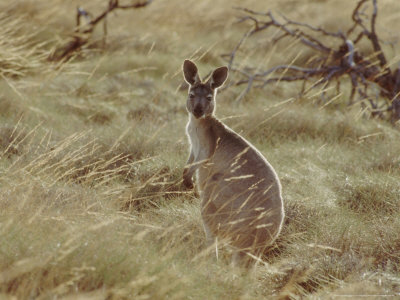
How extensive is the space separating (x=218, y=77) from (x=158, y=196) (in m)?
1.18

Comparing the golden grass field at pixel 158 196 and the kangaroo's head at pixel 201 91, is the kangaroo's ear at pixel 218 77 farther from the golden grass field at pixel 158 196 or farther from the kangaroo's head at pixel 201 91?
the golden grass field at pixel 158 196

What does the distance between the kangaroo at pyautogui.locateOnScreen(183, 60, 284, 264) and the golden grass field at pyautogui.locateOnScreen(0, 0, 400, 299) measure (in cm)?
18

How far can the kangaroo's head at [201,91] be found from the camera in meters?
4.63

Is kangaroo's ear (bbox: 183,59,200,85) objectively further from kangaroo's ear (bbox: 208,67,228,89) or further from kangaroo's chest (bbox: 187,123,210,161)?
kangaroo's chest (bbox: 187,123,210,161)

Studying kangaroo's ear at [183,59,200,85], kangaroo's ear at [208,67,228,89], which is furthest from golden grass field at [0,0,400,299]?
kangaroo's ear at [208,67,228,89]

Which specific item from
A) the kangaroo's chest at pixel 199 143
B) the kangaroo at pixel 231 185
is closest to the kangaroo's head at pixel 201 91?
the kangaroo at pixel 231 185

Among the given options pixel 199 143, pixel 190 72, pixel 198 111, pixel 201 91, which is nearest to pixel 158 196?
pixel 199 143

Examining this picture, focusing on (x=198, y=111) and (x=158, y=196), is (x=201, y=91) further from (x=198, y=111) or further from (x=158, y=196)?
(x=158, y=196)

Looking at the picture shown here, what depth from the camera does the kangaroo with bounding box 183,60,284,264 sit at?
3.93 meters

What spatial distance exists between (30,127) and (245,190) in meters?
2.86

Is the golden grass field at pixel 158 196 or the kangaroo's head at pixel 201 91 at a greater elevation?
the kangaroo's head at pixel 201 91

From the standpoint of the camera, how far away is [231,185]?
165 inches

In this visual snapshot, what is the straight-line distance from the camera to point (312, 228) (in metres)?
4.54

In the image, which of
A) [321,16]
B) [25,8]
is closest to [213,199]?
[25,8]
